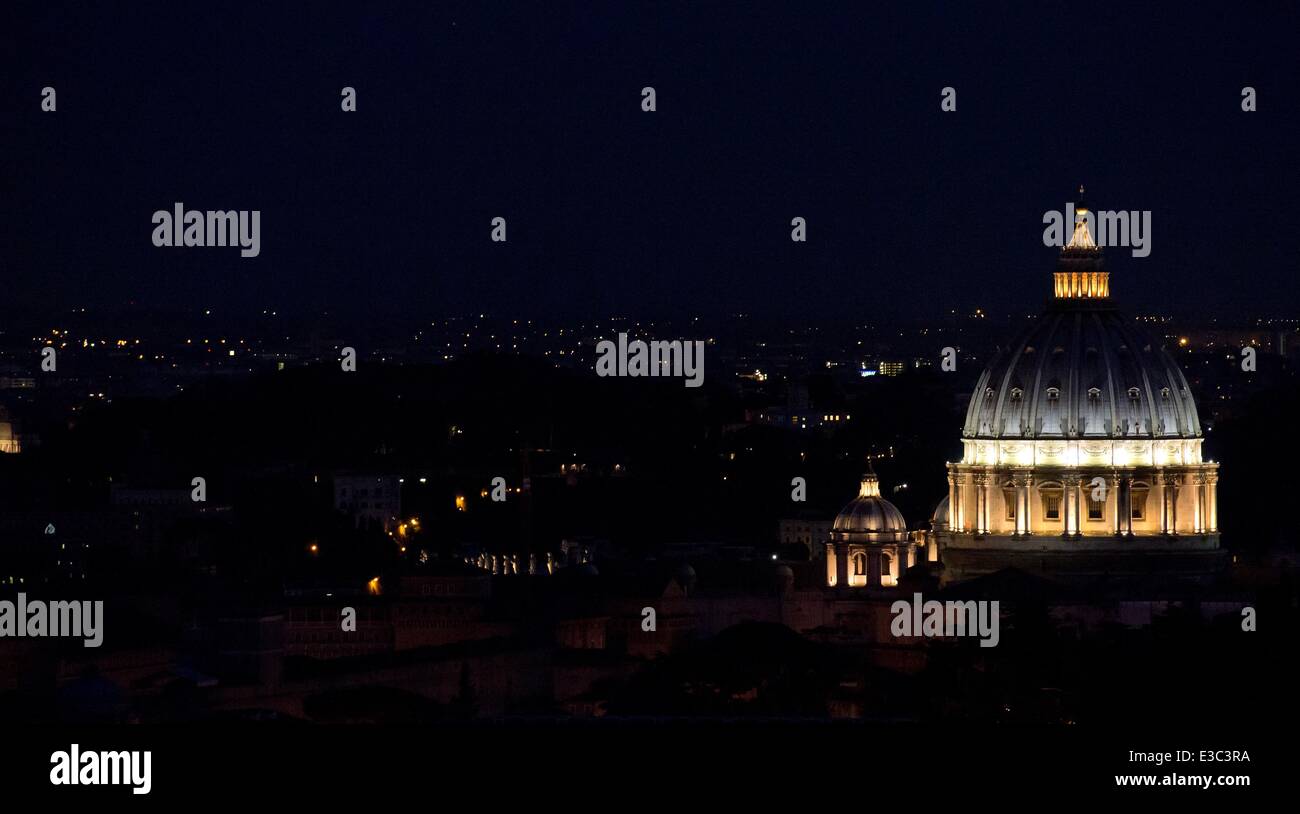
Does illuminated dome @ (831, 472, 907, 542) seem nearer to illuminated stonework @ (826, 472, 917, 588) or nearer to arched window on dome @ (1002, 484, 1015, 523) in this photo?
illuminated stonework @ (826, 472, 917, 588)

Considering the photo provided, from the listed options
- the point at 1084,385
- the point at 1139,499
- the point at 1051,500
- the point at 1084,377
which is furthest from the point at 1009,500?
the point at 1084,377

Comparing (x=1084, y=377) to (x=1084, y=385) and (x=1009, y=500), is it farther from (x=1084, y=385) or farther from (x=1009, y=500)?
(x=1009, y=500)

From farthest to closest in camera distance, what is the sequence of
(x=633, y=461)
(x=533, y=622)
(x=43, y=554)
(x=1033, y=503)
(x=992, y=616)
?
(x=633, y=461)
(x=43, y=554)
(x=1033, y=503)
(x=533, y=622)
(x=992, y=616)

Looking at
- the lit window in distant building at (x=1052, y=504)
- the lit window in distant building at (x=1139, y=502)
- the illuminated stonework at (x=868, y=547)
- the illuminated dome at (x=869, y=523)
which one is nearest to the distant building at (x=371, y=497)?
the illuminated dome at (x=869, y=523)

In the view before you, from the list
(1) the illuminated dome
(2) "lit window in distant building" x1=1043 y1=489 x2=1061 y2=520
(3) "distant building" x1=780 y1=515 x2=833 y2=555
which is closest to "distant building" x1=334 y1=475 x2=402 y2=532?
(3) "distant building" x1=780 y1=515 x2=833 y2=555

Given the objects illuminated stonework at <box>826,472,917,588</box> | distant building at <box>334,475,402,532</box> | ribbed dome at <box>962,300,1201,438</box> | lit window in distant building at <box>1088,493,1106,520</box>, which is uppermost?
ribbed dome at <box>962,300,1201,438</box>
